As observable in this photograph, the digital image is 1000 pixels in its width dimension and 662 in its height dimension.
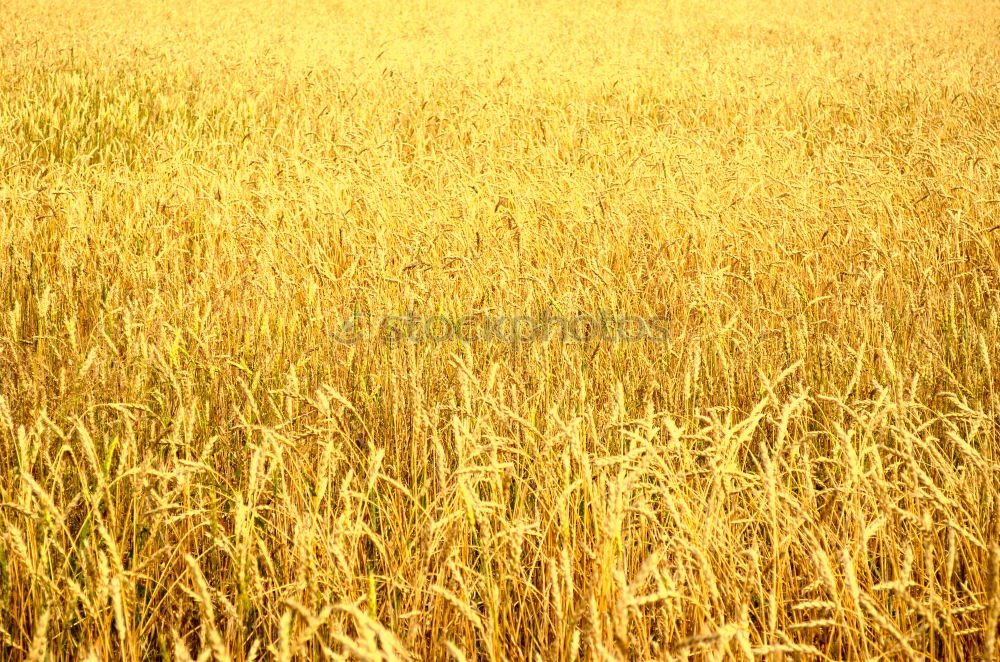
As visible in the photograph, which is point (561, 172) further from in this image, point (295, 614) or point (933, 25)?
point (933, 25)

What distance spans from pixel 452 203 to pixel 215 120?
8.45 feet

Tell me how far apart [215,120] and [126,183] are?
5.72ft

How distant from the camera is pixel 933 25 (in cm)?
1270

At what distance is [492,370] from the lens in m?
1.45

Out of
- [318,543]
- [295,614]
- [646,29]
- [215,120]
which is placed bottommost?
[295,614]

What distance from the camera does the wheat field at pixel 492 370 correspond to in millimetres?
1192

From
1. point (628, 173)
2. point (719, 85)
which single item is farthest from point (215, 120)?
point (719, 85)

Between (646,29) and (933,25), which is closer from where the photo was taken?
(646,29)

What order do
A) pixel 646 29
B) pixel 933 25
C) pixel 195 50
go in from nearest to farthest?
1. pixel 195 50
2. pixel 646 29
3. pixel 933 25

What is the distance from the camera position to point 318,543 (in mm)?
1253

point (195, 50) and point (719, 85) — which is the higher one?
point (195, 50)

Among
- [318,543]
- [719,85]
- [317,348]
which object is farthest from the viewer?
[719,85]

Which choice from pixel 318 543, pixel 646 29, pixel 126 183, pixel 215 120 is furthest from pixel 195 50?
pixel 318 543

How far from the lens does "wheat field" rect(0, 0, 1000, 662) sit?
1.19 m
